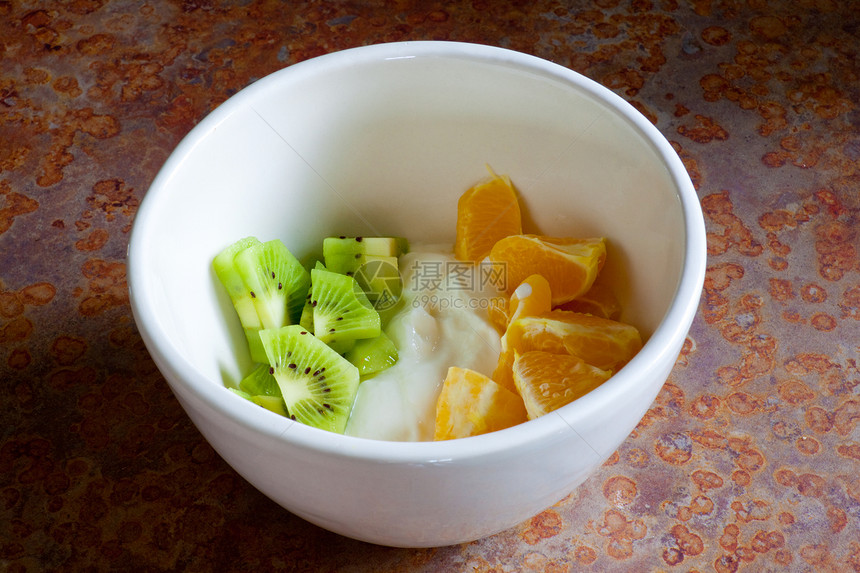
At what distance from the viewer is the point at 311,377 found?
91cm

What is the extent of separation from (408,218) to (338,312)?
→ 202 millimetres

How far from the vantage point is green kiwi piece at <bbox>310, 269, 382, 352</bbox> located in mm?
964

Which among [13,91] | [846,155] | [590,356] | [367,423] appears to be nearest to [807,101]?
[846,155]

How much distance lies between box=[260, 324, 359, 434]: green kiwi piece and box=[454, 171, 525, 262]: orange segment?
0.73 feet

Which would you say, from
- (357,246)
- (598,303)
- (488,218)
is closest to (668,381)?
(598,303)

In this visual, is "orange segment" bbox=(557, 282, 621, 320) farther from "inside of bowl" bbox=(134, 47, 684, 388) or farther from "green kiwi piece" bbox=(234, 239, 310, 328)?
"green kiwi piece" bbox=(234, 239, 310, 328)

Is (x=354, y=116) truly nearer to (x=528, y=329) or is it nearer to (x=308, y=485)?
(x=528, y=329)

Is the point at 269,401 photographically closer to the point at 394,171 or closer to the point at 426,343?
the point at 426,343

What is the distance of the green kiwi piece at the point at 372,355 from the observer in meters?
0.96

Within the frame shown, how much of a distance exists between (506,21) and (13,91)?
0.81 metres

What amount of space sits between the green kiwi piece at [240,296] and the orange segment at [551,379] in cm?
29

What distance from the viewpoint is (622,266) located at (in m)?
0.98

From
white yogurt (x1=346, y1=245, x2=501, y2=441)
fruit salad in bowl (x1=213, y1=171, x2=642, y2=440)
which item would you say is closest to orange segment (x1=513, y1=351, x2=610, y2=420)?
fruit salad in bowl (x1=213, y1=171, x2=642, y2=440)
